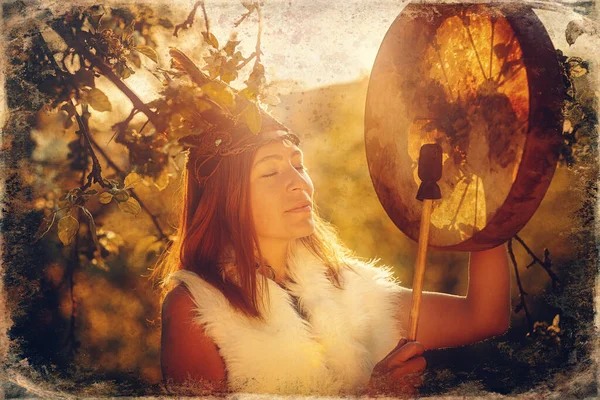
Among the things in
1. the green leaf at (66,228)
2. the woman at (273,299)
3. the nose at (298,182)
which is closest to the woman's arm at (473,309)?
the woman at (273,299)

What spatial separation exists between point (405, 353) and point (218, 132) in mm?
1108

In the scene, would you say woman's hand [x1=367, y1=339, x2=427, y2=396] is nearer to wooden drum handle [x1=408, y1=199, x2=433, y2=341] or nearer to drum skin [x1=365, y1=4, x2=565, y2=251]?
wooden drum handle [x1=408, y1=199, x2=433, y2=341]

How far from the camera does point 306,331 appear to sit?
→ 2238 mm

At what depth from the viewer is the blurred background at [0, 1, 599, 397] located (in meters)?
2.35

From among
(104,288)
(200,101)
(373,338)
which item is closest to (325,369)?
(373,338)

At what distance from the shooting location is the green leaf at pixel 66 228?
238 centimetres

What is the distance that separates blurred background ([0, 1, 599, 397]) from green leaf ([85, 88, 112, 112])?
0.07 ft

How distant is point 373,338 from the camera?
92.0 inches

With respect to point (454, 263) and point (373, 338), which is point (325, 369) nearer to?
point (373, 338)

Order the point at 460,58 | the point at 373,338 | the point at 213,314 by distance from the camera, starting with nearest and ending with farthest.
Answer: the point at 460,58 < the point at 213,314 < the point at 373,338

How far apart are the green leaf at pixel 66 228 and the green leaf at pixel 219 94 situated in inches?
30.9

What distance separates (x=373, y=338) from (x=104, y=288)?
1.16 meters

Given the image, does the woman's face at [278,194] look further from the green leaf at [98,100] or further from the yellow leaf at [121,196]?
the green leaf at [98,100]

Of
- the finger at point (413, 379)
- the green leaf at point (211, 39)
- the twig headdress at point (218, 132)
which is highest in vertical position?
the green leaf at point (211, 39)
